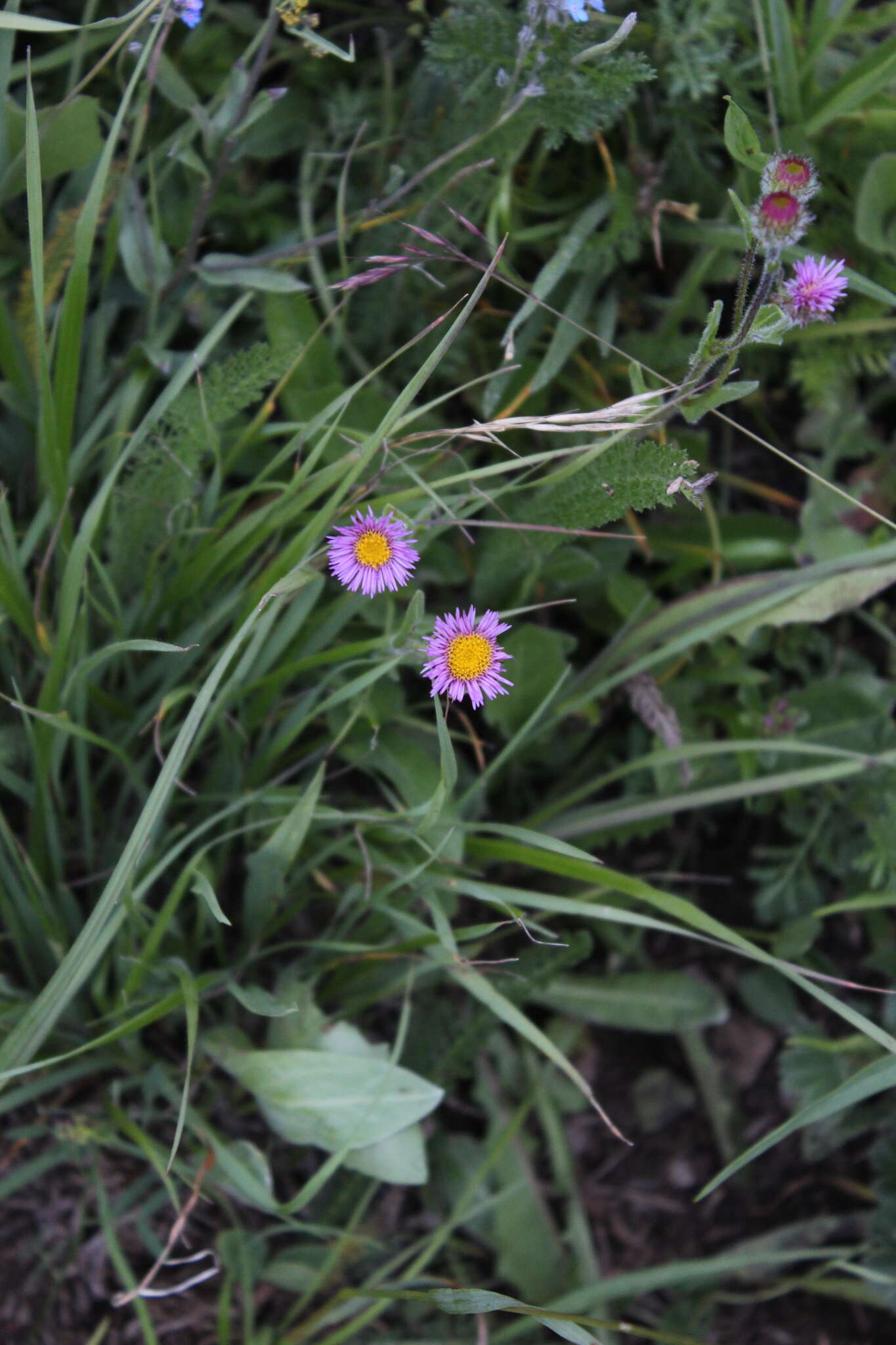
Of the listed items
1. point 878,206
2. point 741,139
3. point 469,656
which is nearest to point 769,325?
point 741,139

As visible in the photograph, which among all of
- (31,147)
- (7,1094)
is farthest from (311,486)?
(7,1094)

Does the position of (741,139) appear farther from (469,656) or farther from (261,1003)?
(261,1003)

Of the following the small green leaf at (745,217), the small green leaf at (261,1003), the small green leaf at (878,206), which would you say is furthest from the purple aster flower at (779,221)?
the small green leaf at (261,1003)

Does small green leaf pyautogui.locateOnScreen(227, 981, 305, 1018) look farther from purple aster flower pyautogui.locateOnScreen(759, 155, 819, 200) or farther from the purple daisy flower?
purple aster flower pyautogui.locateOnScreen(759, 155, 819, 200)

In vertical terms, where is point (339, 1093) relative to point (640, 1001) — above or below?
above

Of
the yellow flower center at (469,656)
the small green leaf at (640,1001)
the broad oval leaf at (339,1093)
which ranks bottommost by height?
the small green leaf at (640,1001)

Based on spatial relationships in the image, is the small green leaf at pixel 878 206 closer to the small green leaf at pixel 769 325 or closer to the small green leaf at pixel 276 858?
the small green leaf at pixel 769 325

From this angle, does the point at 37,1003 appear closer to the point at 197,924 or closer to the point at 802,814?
the point at 197,924

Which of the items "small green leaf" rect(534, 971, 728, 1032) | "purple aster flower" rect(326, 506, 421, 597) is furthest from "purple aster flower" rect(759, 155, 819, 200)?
"small green leaf" rect(534, 971, 728, 1032)
